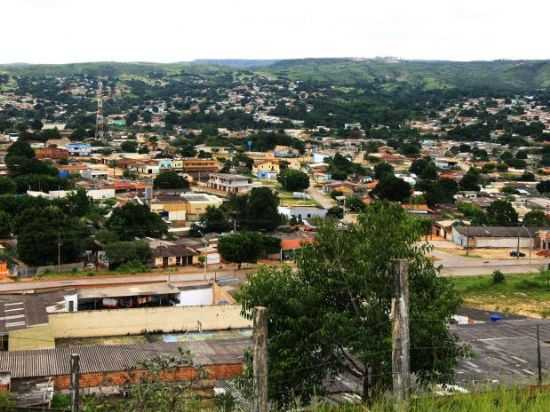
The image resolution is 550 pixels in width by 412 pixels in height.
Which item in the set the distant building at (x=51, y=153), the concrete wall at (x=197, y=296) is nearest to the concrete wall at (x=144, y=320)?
the concrete wall at (x=197, y=296)

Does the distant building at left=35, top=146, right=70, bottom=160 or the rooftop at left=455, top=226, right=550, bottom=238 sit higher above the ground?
the distant building at left=35, top=146, right=70, bottom=160

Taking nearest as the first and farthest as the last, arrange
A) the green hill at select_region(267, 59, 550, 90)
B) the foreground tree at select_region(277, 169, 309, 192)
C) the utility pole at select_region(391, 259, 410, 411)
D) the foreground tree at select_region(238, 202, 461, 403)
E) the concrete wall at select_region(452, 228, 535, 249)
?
the utility pole at select_region(391, 259, 410, 411) < the foreground tree at select_region(238, 202, 461, 403) < the concrete wall at select_region(452, 228, 535, 249) < the foreground tree at select_region(277, 169, 309, 192) < the green hill at select_region(267, 59, 550, 90)

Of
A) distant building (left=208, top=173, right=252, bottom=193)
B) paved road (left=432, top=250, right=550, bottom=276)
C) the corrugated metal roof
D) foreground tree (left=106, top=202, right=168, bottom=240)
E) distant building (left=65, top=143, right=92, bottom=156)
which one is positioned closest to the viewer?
the corrugated metal roof

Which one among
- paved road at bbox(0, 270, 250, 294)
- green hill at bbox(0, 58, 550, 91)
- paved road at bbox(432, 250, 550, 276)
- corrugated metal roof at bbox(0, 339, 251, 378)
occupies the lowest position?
paved road at bbox(432, 250, 550, 276)

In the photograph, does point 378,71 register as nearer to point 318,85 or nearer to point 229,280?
point 318,85

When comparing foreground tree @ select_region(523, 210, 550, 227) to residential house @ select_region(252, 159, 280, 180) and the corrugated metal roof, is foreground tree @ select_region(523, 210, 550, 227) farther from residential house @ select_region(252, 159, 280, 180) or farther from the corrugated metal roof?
the corrugated metal roof

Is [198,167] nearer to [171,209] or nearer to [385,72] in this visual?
[171,209]

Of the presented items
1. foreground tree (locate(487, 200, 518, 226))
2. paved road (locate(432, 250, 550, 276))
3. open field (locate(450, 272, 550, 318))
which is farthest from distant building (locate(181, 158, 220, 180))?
open field (locate(450, 272, 550, 318))

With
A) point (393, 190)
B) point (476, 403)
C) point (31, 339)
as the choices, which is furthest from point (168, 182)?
point (476, 403)
